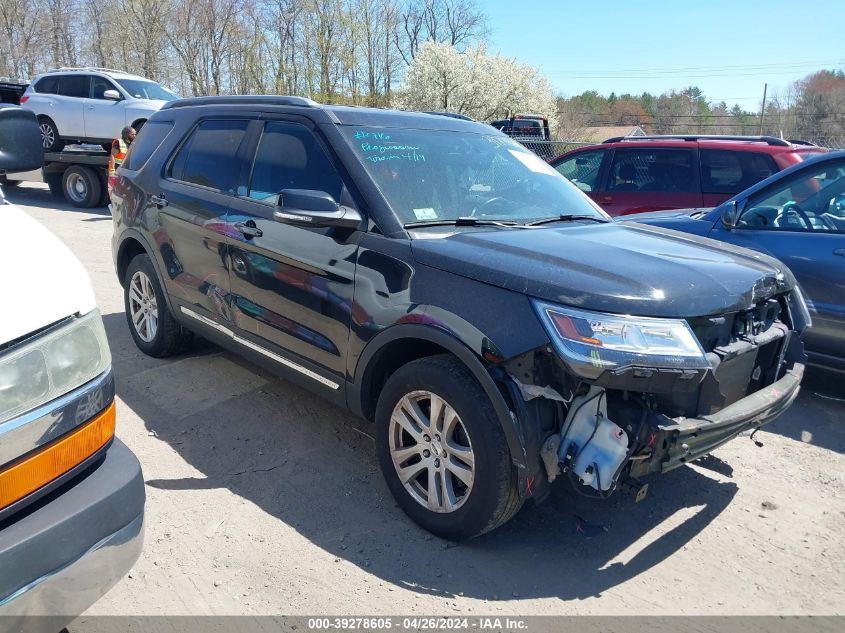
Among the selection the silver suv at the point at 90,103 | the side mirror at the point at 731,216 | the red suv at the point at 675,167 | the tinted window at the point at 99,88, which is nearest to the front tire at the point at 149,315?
the side mirror at the point at 731,216

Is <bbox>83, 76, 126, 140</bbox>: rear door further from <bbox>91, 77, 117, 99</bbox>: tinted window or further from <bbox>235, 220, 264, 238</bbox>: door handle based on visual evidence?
<bbox>235, 220, 264, 238</bbox>: door handle

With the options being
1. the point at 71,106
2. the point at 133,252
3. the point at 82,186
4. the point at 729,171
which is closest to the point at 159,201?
the point at 133,252

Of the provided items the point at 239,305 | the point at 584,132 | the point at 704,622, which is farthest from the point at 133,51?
the point at 704,622

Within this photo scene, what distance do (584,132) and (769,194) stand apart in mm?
40266

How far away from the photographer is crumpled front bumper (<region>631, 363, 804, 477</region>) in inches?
104

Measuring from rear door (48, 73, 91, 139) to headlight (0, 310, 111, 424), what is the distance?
48.9ft

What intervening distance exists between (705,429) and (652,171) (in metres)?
6.03

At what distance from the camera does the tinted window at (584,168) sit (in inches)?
340

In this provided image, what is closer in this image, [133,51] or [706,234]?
[706,234]

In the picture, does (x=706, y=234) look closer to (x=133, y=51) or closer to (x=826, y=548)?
(x=826, y=548)

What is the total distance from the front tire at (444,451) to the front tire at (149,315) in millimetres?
2513

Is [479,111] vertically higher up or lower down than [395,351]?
higher up

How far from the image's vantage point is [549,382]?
2729mm

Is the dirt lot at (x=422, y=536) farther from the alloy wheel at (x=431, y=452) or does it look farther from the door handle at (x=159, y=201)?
the door handle at (x=159, y=201)
